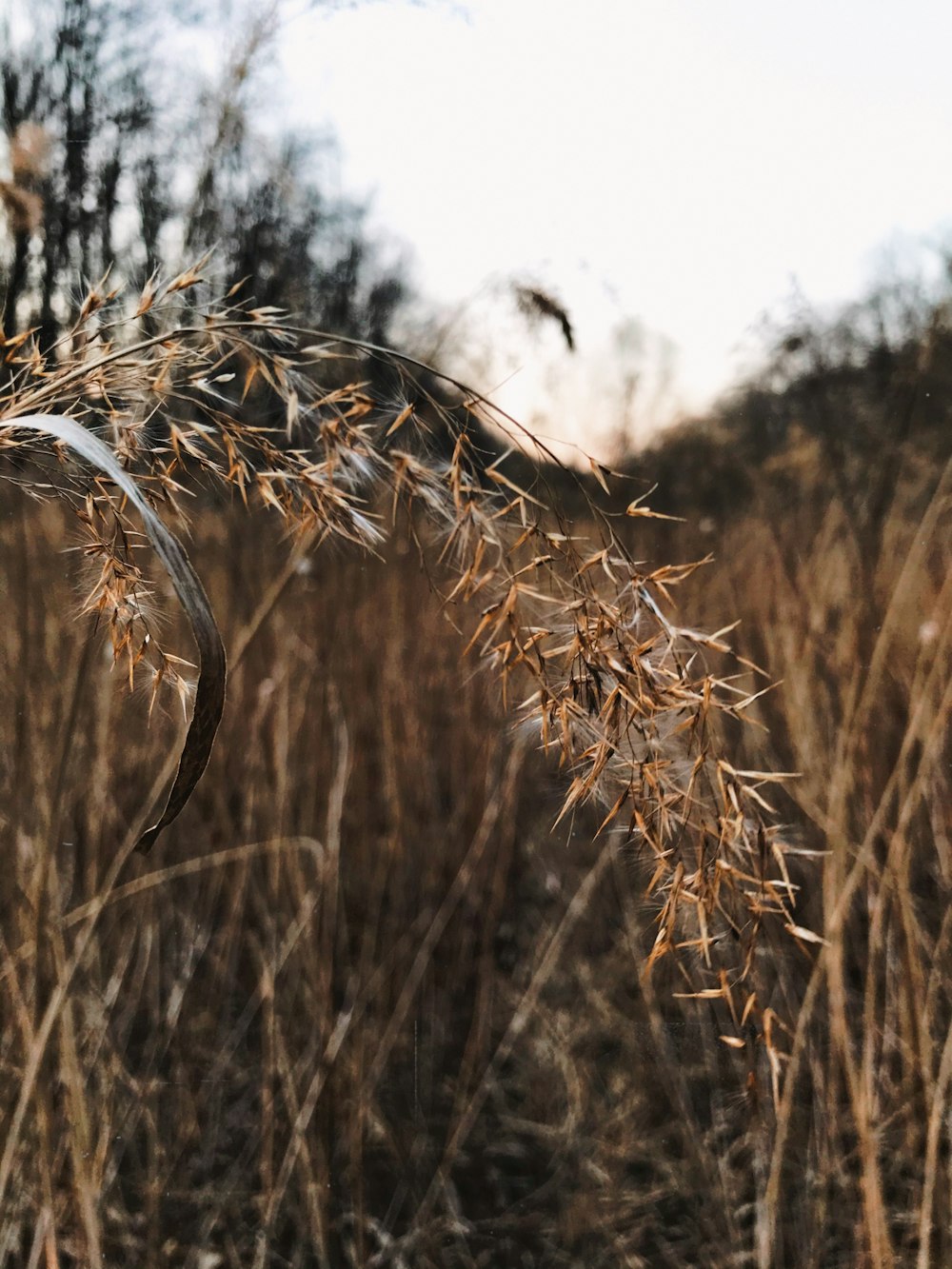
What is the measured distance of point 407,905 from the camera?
1.35 m

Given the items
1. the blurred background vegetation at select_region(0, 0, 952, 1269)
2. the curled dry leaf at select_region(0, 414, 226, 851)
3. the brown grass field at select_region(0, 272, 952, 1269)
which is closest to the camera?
the curled dry leaf at select_region(0, 414, 226, 851)

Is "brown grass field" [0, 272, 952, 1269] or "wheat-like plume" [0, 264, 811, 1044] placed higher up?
"wheat-like plume" [0, 264, 811, 1044]

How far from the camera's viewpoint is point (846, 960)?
4.27 feet

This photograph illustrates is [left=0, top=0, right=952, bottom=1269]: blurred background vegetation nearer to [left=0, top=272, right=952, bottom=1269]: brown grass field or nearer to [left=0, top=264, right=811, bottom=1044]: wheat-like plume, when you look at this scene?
[left=0, top=272, right=952, bottom=1269]: brown grass field

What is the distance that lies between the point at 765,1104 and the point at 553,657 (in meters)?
0.91

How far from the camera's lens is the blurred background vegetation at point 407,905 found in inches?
29.5

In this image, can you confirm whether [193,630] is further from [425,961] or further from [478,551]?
[425,961]

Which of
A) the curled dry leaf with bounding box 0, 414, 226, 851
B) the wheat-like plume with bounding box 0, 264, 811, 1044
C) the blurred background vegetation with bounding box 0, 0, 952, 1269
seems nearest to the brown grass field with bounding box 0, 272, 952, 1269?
the blurred background vegetation with bounding box 0, 0, 952, 1269

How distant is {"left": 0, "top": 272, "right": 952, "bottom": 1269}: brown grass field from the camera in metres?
0.92

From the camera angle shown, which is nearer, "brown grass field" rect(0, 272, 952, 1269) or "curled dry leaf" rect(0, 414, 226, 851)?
"curled dry leaf" rect(0, 414, 226, 851)

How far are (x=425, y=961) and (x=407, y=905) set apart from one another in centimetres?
26

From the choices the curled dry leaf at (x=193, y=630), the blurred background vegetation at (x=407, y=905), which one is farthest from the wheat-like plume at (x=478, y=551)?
the blurred background vegetation at (x=407, y=905)

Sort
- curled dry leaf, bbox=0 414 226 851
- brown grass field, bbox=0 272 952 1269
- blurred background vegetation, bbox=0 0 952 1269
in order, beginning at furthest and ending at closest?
brown grass field, bbox=0 272 952 1269 < blurred background vegetation, bbox=0 0 952 1269 < curled dry leaf, bbox=0 414 226 851

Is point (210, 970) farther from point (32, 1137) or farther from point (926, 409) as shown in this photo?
point (926, 409)
